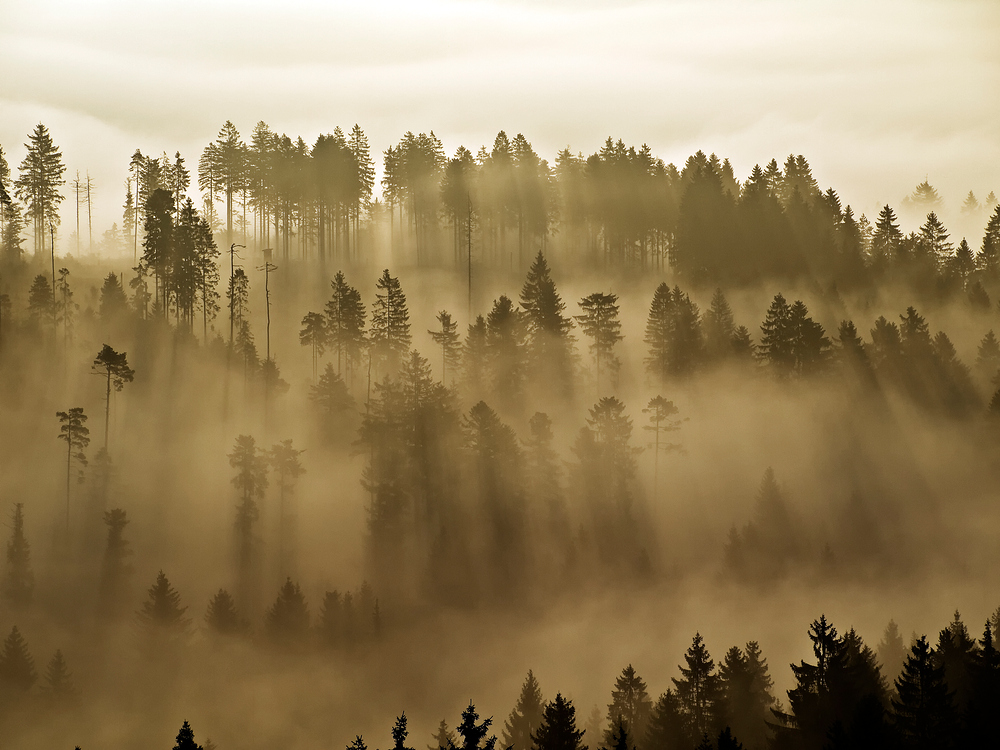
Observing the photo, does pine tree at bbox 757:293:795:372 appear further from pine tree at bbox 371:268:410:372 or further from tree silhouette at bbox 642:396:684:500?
pine tree at bbox 371:268:410:372

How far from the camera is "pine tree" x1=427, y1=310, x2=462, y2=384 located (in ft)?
295

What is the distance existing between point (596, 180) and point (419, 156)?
2231 cm

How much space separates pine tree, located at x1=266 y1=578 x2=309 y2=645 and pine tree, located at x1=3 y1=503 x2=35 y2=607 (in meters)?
19.0

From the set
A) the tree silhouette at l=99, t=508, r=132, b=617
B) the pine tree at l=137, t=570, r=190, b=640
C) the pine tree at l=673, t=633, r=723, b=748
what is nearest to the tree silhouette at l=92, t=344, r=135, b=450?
the tree silhouette at l=99, t=508, r=132, b=617

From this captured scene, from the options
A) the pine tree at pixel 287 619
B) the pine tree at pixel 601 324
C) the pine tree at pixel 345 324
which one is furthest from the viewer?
the pine tree at pixel 601 324

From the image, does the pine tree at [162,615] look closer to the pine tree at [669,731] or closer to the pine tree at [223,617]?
the pine tree at [223,617]

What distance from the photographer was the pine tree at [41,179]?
10638 cm

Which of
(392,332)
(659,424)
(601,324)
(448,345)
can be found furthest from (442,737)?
(601,324)

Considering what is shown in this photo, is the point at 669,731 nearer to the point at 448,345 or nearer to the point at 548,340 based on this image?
the point at 548,340

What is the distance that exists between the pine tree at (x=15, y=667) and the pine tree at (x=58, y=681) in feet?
3.82

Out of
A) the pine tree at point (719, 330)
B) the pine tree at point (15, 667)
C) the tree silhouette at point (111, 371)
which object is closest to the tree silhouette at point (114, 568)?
the pine tree at point (15, 667)

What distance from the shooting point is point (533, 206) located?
371 ft

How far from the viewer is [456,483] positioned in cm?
8419

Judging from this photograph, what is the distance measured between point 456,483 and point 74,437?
3418 centimetres
